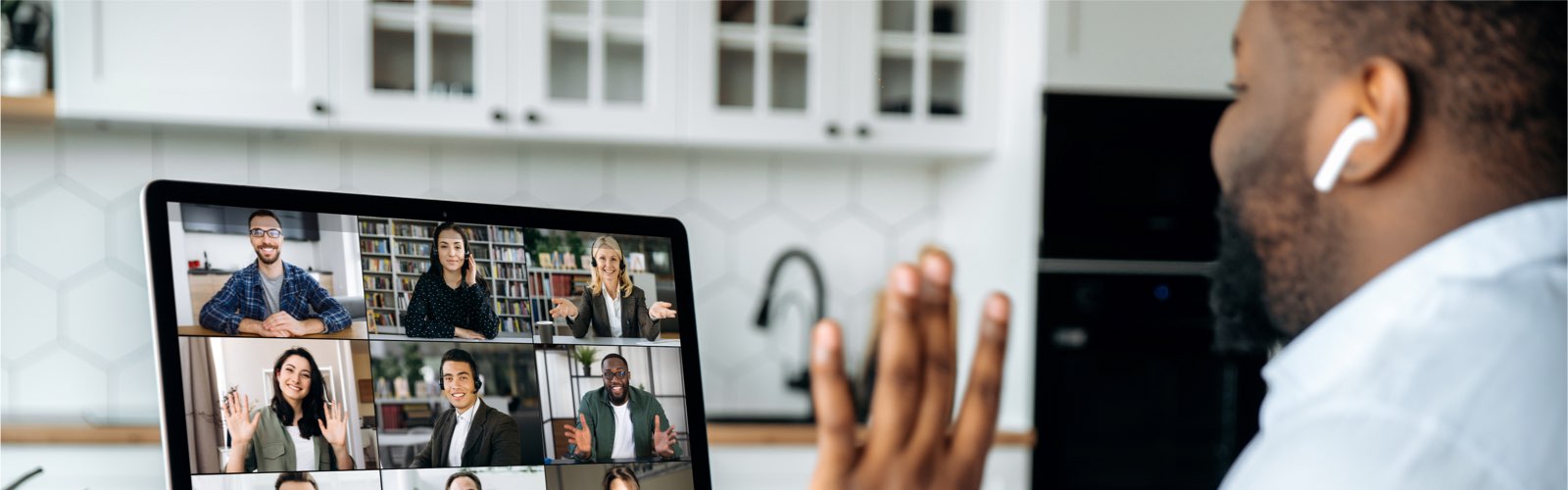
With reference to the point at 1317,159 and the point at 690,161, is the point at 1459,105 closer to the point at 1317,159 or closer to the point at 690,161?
the point at 1317,159

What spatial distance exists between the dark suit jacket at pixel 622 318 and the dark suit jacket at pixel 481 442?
64 mm

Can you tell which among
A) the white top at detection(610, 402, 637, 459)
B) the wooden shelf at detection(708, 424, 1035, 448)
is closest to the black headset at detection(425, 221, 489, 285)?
the white top at detection(610, 402, 637, 459)

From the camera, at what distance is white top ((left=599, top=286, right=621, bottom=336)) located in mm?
621

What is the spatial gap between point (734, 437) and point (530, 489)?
140 cm

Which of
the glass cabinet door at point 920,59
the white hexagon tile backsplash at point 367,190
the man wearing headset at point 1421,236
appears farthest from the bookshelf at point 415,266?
the glass cabinet door at point 920,59

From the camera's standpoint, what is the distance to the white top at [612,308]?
621 millimetres

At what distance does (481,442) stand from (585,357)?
7 cm

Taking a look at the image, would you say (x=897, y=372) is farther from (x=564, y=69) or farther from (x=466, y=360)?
(x=564, y=69)

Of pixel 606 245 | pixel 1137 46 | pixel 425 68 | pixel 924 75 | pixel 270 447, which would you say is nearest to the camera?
pixel 270 447

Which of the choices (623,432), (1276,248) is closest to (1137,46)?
(1276,248)

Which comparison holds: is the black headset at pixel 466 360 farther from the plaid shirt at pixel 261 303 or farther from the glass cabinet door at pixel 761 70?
the glass cabinet door at pixel 761 70

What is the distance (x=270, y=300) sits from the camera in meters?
0.54

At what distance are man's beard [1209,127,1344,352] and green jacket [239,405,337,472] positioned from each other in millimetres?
567

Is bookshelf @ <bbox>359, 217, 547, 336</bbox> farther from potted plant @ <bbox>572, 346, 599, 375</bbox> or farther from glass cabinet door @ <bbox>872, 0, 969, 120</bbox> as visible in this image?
glass cabinet door @ <bbox>872, 0, 969, 120</bbox>
